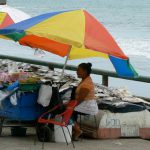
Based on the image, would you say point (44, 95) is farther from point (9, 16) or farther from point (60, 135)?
point (9, 16)

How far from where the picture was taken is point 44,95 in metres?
9.46

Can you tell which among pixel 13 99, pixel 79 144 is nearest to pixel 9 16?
pixel 13 99

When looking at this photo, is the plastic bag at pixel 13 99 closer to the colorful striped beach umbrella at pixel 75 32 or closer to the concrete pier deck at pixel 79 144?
the concrete pier deck at pixel 79 144

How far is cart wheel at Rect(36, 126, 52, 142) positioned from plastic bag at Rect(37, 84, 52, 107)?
36cm

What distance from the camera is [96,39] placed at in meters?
9.05

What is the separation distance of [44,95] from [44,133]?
0.59 metres

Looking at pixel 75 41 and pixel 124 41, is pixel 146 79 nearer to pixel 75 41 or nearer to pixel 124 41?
pixel 75 41

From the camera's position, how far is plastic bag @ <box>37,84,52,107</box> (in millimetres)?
9469

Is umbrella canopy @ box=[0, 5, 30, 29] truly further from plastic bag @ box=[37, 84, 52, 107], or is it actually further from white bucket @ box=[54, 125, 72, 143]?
white bucket @ box=[54, 125, 72, 143]

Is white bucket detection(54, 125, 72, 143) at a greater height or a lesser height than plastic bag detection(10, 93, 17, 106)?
lesser

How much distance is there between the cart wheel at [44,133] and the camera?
958 centimetres

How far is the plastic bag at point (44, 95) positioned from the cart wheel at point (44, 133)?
0.36 m

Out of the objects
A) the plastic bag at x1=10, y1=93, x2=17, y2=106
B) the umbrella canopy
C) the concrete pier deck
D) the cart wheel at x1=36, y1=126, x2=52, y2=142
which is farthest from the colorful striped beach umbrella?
the umbrella canopy

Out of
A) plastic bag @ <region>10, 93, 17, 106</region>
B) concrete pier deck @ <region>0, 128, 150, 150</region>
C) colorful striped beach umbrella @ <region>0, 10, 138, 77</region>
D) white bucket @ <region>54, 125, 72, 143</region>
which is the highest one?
colorful striped beach umbrella @ <region>0, 10, 138, 77</region>
